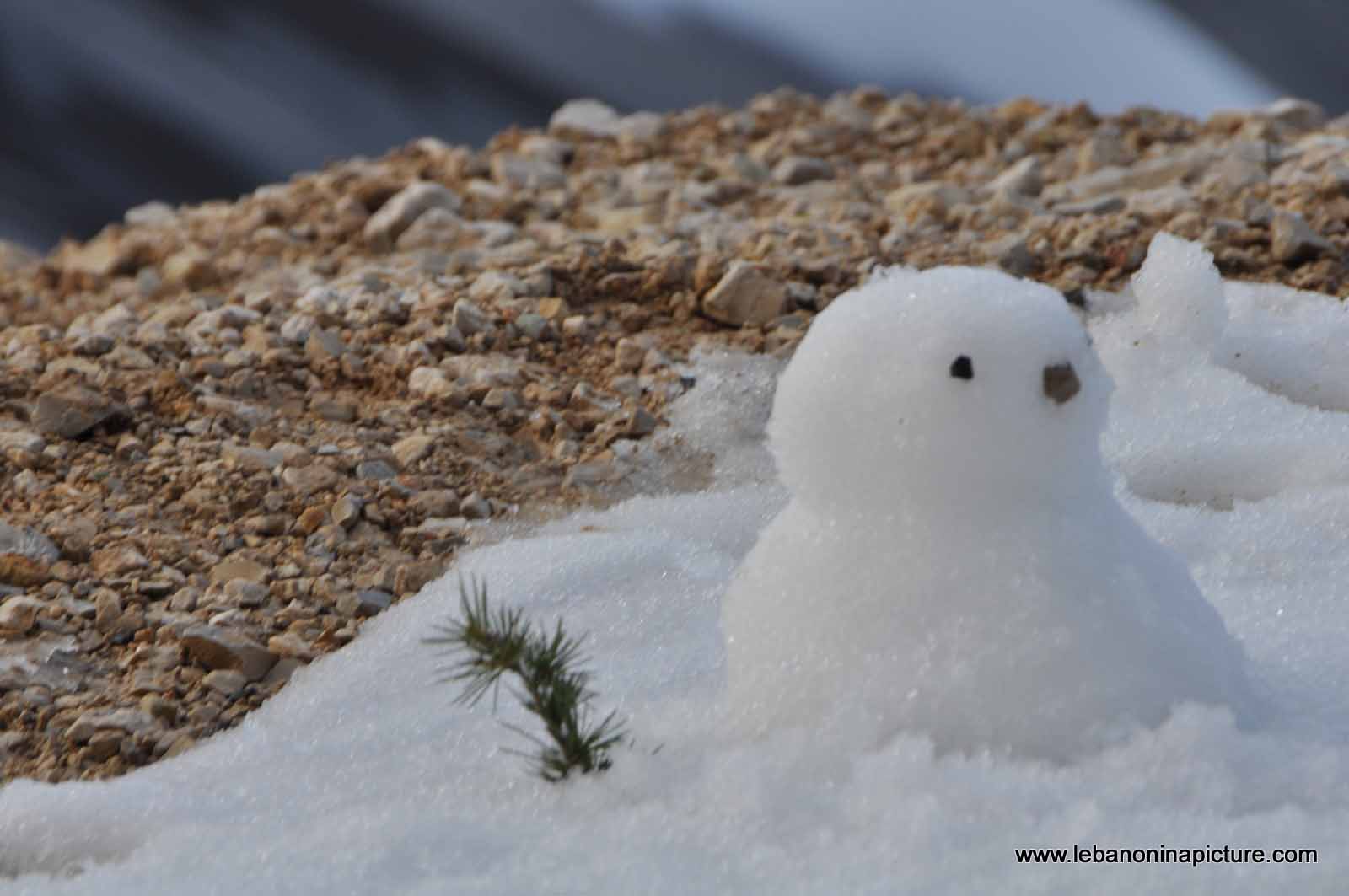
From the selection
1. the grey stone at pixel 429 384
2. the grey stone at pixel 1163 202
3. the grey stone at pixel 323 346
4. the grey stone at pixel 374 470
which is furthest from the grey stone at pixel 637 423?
the grey stone at pixel 1163 202

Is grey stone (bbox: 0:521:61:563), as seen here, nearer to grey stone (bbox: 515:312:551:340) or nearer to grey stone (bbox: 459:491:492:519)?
grey stone (bbox: 459:491:492:519)

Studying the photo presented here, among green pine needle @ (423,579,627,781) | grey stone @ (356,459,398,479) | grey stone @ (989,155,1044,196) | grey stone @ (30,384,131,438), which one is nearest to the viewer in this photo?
green pine needle @ (423,579,627,781)

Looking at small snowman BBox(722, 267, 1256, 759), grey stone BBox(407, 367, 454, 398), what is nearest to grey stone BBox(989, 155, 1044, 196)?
grey stone BBox(407, 367, 454, 398)

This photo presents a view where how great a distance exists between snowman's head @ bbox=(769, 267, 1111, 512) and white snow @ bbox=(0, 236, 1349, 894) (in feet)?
0.62

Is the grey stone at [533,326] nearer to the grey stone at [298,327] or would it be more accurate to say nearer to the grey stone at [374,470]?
the grey stone at [298,327]

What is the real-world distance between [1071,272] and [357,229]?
2.33 meters

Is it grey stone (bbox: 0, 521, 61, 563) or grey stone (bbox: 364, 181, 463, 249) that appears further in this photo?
grey stone (bbox: 364, 181, 463, 249)

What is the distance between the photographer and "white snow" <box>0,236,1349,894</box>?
1.79 metres

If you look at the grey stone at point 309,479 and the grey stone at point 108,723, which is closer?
the grey stone at point 108,723

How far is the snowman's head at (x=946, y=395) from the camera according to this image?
76.4 inches

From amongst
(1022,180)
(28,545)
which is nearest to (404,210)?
(1022,180)

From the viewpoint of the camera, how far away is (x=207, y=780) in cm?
231

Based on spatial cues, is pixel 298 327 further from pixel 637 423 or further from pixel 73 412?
pixel 637 423

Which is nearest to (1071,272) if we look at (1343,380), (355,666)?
(1343,380)
